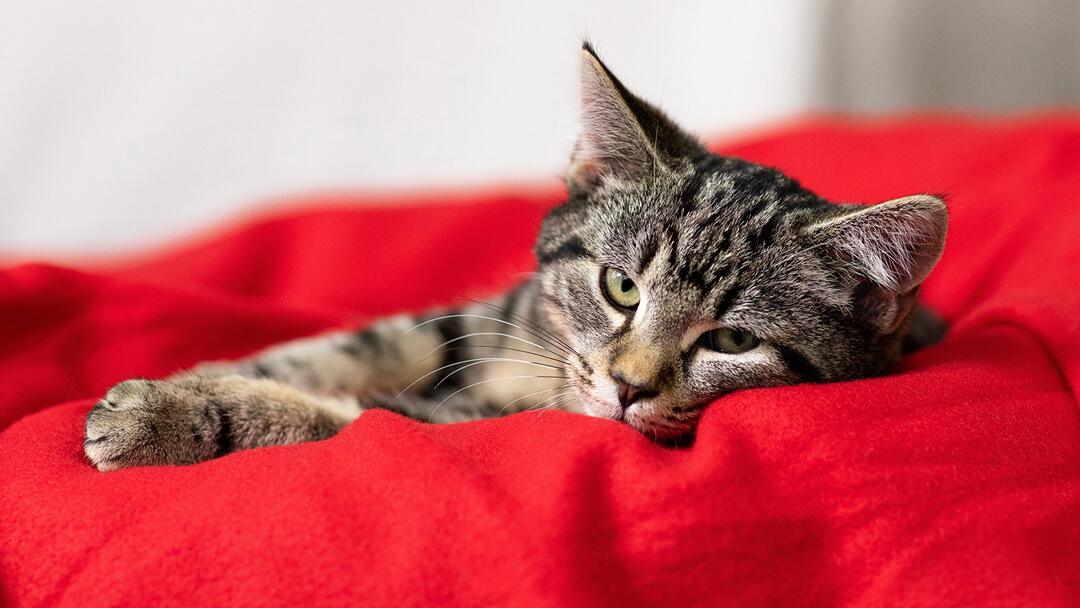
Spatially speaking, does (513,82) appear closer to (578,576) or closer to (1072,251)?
(1072,251)

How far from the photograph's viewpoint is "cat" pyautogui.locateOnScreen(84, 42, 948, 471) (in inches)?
34.6

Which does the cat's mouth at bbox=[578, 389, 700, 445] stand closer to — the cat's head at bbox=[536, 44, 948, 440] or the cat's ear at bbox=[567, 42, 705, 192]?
the cat's head at bbox=[536, 44, 948, 440]

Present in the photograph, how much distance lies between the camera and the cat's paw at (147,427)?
0.83 meters

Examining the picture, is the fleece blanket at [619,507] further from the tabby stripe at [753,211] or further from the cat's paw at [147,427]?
the tabby stripe at [753,211]

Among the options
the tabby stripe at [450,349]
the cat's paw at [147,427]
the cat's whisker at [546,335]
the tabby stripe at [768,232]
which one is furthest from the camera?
the tabby stripe at [450,349]

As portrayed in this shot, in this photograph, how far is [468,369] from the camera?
1351mm

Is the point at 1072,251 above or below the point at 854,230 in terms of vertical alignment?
below

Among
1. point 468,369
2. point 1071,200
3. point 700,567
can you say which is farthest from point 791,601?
point 1071,200

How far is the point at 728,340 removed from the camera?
3.04ft

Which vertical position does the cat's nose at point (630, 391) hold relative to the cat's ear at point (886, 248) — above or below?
below

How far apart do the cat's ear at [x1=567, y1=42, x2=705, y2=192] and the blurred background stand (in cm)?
129

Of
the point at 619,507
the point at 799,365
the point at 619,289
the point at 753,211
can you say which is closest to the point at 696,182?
the point at 753,211

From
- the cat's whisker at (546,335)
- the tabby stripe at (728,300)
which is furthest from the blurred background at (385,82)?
the tabby stripe at (728,300)

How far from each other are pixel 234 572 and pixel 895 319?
2.79 feet
